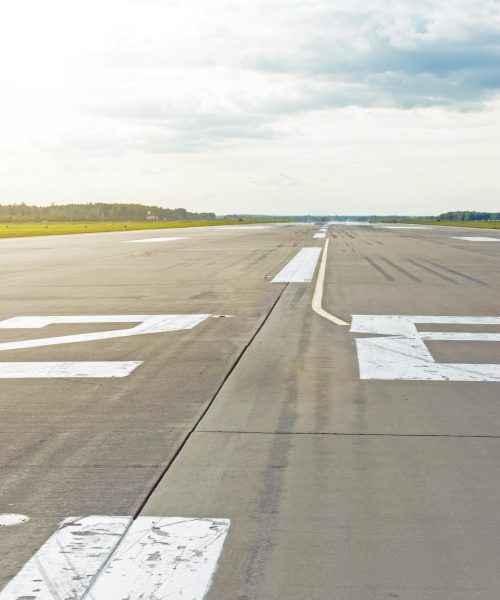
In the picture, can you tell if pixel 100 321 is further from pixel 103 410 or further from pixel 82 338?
pixel 103 410

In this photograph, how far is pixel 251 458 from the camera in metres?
5.42

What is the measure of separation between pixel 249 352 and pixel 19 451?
14.6 ft

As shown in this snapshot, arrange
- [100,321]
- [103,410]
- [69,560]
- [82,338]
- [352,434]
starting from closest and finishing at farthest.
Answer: [69,560], [352,434], [103,410], [82,338], [100,321]

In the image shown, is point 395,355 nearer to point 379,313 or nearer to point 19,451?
point 379,313

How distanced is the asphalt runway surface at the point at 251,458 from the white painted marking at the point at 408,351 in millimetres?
51

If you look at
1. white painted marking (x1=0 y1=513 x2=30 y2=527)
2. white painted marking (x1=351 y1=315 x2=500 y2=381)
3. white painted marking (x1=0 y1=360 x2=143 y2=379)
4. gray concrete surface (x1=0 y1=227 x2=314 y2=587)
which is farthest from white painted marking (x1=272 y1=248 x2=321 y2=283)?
white painted marking (x1=0 y1=513 x2=30 y2=527)

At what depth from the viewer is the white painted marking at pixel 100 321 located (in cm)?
1062

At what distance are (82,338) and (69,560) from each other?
23.9 ft

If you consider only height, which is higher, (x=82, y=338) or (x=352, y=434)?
(x=352, y=434)

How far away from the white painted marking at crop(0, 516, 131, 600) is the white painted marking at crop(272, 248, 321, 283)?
16.2 meters

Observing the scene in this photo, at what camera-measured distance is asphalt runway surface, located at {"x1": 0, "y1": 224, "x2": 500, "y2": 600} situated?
3.68 metres

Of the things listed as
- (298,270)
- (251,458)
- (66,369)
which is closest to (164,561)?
(251,458)

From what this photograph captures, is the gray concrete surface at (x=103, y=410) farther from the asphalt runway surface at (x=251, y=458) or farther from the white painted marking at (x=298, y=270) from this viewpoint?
the white painted marking at (x=298, y=270)

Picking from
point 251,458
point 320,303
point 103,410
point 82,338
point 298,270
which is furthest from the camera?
point 298,270
